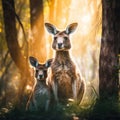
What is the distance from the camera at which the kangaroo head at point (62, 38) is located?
49.6 ft

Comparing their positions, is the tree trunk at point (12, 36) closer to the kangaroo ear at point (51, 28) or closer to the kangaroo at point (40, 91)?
the kangaroo at point (40, 91)

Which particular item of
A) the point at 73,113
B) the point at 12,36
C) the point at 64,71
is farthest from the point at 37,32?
the point at 73,113

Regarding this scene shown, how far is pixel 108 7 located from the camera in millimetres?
15375

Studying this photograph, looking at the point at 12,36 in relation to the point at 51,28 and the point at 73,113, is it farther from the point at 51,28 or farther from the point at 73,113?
the point at 73,113

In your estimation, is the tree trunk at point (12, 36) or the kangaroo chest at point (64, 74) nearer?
the kangaroo chest at point (64, 74)

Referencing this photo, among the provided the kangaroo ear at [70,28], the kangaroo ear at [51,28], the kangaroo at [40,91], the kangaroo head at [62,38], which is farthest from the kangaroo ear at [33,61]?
the kangaroo ear at [70,28]

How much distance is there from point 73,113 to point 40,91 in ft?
3.64

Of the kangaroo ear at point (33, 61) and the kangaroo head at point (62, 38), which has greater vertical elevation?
the kangaroo head at point (62, 38)

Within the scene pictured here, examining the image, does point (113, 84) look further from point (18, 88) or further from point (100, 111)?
point (18, 88)

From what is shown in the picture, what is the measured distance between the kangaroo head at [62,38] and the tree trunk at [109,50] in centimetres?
89

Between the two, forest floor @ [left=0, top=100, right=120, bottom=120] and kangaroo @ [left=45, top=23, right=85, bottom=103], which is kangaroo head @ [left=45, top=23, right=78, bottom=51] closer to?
kangaroo @ [left=45, top=23, right=85, bottom=103]

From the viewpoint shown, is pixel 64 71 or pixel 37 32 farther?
pixel 37 32

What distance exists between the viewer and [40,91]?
1524 cm

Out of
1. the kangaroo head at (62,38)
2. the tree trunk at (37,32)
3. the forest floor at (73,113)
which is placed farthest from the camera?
the tree trunk at (37,32)
